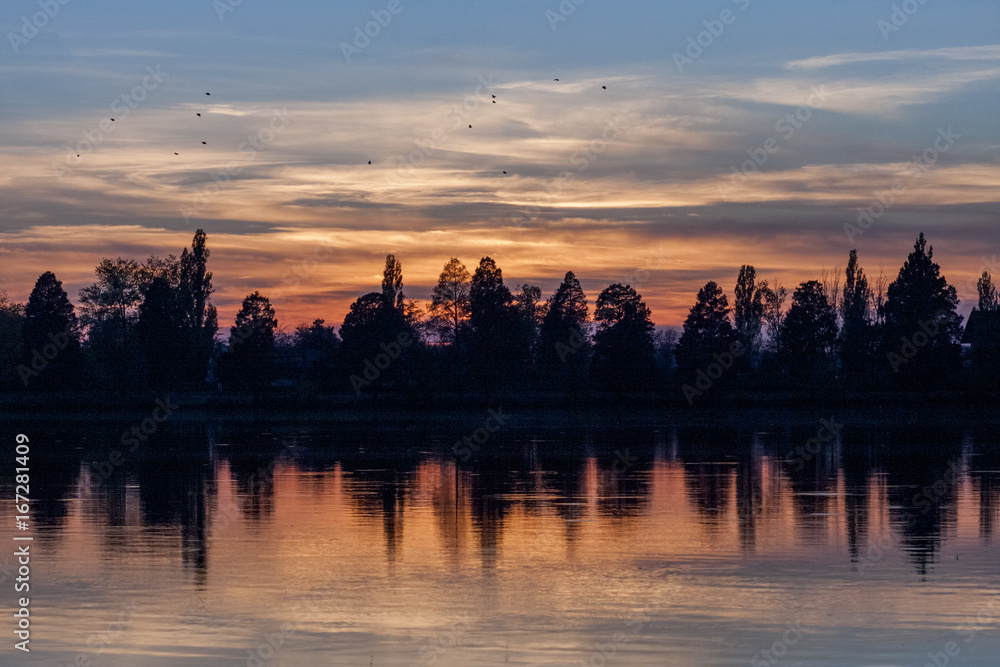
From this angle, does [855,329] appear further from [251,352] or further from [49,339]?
[49,339]

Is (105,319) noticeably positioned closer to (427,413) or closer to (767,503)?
(427,413)

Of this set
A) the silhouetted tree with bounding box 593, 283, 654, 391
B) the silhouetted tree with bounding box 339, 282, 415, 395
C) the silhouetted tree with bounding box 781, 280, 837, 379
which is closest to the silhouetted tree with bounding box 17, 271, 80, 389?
the silhouetted tree with bounding box 339, 282, 415, 395

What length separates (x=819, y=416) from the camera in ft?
263

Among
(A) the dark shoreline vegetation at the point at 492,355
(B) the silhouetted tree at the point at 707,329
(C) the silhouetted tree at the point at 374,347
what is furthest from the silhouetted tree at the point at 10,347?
(B) the silhouetted tree at the point at 707,329

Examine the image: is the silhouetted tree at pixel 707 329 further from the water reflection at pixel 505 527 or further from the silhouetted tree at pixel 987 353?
the water reflection at pixel 505 527

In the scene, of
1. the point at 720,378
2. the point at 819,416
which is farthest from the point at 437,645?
the point at 720,378

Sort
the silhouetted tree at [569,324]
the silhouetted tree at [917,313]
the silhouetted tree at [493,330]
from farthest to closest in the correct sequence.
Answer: the silhouetted tree at [569,324]
the silhouetted tree at [493,330]
the silhouetted tree at [917,313]

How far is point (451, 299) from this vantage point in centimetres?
11650

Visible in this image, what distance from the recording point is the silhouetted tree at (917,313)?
310ft

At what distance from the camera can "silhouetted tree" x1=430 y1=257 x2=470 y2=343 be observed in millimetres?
116250

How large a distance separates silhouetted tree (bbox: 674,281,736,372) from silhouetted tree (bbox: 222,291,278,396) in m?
36.2

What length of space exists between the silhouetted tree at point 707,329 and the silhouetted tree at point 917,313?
1390 cm

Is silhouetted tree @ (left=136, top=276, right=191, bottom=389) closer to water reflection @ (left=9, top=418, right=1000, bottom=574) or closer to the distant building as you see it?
water reflection @ (left=9, top=418, right=1000, bottom=574)

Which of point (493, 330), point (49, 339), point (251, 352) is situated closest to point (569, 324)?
point (493, 330)
